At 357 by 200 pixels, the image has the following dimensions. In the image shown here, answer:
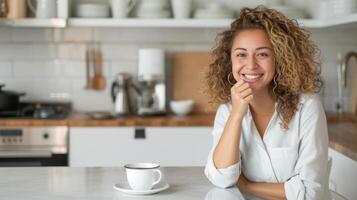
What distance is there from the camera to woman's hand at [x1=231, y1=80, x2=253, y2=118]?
1902 millimetres

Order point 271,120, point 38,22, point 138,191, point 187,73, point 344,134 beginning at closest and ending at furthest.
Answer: point 138,191
point 271,120
point 344,134
point 38,22
point 187,73

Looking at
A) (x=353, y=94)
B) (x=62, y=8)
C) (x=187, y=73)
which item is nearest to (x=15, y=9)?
(x=62, y=8)

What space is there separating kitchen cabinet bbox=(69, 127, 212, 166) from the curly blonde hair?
5.31 feet

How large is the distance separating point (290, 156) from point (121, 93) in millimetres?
2220

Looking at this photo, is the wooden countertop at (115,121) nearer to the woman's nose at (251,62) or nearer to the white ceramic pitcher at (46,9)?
the white ceramic pitcher at (46,9)

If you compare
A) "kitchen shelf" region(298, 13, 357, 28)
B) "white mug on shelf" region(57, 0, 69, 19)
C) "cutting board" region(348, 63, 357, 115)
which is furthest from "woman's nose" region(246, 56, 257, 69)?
"cutting board" region(348, 63, 357, 115)

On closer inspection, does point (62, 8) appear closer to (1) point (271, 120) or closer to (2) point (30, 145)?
(2) point (30, 145)

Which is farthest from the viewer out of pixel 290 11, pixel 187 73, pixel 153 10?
pixel 187 73

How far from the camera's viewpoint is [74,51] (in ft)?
13.6

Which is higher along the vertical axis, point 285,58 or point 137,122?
point 285,58

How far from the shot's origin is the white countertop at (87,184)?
1680mm

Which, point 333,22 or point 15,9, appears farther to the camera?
point 15,9

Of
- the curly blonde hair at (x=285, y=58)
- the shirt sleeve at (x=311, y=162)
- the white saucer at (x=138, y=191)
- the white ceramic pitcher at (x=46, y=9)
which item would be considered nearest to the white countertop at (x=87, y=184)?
the white saucer at (x=138, y=191)

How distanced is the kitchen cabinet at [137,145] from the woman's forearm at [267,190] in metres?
1.81
